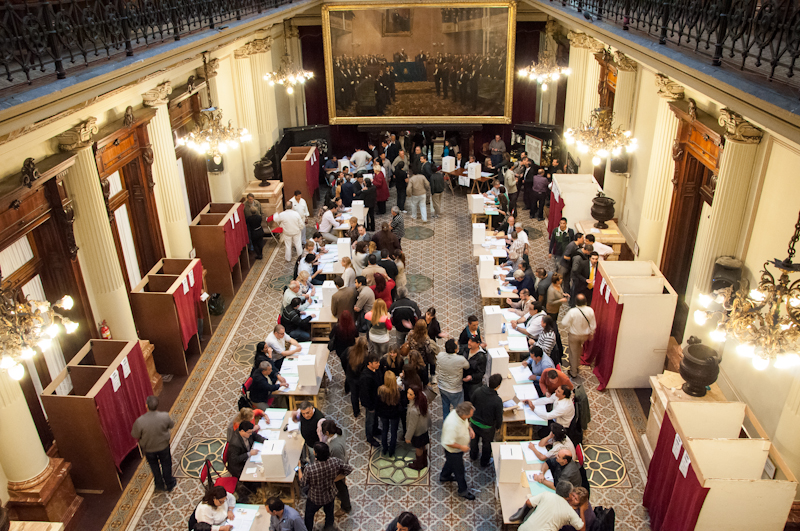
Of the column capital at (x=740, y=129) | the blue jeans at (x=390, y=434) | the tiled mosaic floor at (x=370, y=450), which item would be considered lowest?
the tiled mosaic floor at (x=370, y=450)

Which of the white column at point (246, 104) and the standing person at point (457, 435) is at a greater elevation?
the white column at point (246, 104)

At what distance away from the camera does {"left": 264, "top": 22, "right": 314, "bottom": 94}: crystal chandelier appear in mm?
14992

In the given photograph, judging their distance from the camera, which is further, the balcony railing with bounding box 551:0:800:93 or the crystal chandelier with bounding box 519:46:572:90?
the crystal chandelier with bounding box 519:46:572:90

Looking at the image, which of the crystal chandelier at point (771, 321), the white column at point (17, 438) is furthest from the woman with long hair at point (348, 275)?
the crystal chandelier at point (771, 321)

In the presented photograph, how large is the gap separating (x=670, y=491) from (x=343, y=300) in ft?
15.3

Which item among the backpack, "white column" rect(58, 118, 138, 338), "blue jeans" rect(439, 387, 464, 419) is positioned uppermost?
"white column" rect(58, 118, 138, 338)

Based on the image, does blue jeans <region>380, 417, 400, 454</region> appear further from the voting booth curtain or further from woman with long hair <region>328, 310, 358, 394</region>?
the voting booth curtain

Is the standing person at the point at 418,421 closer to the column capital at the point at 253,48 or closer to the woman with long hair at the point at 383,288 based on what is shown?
the woman with long hair at the point at 383,288

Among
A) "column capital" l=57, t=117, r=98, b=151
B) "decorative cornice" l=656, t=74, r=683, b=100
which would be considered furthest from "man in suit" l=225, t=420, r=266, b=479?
"decorative cornice" l=656, t=74, r=683, b=100

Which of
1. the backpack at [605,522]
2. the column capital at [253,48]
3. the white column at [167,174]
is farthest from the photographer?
the column capital at [253,48]

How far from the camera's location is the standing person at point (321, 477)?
19.4ft

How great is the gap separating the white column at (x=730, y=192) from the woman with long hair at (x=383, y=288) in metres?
4.09

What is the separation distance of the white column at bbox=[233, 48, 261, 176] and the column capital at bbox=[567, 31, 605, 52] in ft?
23.1

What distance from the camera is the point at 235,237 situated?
11242mm
